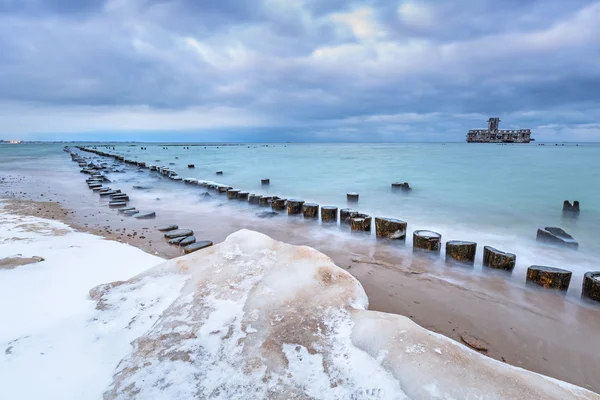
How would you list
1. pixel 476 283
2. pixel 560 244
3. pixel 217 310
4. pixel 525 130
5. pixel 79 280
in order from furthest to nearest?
pixel 525 130 < pixel 560 244 < pixel 476 283 < pixel 79 280 < pixel 217 310

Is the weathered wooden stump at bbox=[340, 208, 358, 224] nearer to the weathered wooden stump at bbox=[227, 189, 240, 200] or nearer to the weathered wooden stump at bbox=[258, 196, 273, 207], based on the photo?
the weathered wooden stump at bbox=[258, 196, 273, 207]

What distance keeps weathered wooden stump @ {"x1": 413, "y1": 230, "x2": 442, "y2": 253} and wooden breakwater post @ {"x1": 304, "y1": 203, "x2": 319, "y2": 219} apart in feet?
9.62

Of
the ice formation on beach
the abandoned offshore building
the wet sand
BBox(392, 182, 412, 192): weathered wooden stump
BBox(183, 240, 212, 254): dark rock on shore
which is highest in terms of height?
the abandoned offshore building

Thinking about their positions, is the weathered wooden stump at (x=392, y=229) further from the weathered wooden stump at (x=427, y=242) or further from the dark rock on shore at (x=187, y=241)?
the dark rock on shore at (x=187, y=241)

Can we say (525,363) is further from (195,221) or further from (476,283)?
(195,221)

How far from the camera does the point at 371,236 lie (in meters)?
6.40

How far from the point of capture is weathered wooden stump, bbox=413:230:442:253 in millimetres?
5352

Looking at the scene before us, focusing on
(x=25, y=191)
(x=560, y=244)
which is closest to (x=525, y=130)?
(x=560, y=244)

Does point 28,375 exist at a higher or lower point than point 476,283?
Answer: higher

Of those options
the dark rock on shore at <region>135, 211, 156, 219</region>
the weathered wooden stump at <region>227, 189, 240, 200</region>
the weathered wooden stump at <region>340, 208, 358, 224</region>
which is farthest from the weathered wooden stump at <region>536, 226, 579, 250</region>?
the dark rock on shore at <region>135, 211, 156, 219</region>

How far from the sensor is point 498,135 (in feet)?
305

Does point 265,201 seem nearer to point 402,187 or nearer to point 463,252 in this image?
point 463,252

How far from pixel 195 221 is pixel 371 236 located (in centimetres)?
440

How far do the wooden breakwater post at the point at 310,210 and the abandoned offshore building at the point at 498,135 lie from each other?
106 m
